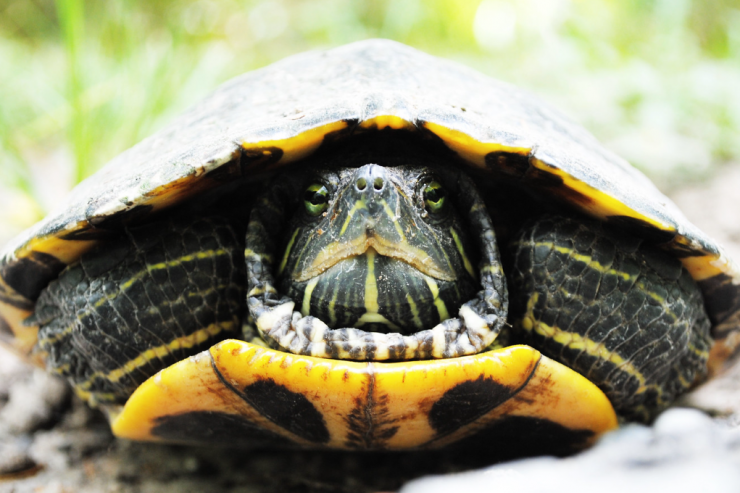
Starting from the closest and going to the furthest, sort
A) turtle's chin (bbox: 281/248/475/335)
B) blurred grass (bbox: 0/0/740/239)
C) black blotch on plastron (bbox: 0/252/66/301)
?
turtle's chin (bbox: 281/248/475/335) < black blotch on plastron (bbox: 0/252/66/301) < blurred grass (bbox: 0/0/740/239)

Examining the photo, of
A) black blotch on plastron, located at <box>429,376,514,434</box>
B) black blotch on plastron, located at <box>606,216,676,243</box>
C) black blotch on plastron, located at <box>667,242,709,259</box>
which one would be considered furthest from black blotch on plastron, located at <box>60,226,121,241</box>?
black blotch on plastron, located at <box>667,242,709,259</box>

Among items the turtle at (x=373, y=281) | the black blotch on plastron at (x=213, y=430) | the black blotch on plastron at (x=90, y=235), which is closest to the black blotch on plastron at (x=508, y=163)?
the turtle at (x=373, y=281)

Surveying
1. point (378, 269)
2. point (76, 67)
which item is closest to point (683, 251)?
point (378, 269)

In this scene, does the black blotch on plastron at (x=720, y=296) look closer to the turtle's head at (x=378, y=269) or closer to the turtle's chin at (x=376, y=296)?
the turtle's head at (x=378, y=269)

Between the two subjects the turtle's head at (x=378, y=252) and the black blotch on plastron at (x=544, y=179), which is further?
the black blotch on plastron at (x=544, y=179)

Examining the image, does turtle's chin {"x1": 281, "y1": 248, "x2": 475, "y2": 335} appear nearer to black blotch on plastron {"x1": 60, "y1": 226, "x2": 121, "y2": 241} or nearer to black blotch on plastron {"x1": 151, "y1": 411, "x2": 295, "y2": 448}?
black blotch on plastron {"x1": 151, "y1": 411, "x2": 295, "y2": 448}
